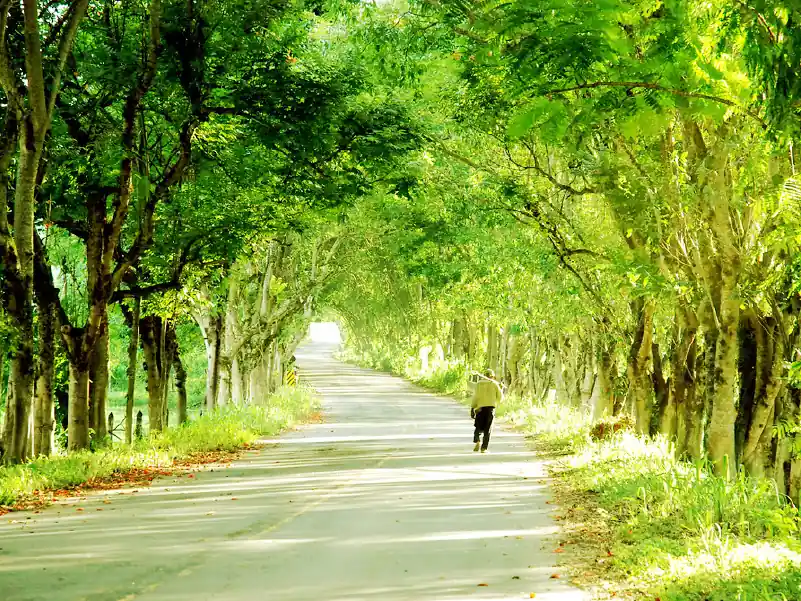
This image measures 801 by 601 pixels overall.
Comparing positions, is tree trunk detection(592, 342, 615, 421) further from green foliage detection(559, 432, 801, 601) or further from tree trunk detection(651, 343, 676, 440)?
green foliage detection(559, 432, 801, 601)

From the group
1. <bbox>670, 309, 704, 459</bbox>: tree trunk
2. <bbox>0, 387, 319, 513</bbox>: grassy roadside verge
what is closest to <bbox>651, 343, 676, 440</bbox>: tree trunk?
<bbox>670, 309, 704, 459</bbox>: tree trunk

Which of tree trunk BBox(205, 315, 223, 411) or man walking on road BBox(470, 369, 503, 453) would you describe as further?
tree trunk BBox(205, 315, 223, 411)

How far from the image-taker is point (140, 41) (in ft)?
51.9

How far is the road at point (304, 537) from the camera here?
828cm

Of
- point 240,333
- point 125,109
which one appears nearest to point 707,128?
point 125,109

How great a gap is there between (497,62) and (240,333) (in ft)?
70.1

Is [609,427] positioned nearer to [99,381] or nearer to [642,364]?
[642,364]

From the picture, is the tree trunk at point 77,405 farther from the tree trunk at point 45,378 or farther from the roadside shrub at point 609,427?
the roadside shrub at point 609,427

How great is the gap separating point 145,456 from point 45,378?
2744 mm

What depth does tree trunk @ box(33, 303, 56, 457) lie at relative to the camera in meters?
16.6

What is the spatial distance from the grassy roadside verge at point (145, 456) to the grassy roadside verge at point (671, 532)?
300 inches

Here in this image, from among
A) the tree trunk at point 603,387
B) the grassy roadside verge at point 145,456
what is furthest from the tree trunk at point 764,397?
the grassy roadside verge at point 145,456

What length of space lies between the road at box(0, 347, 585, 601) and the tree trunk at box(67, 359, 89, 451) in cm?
210

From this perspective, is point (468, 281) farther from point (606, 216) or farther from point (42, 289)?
point (42, 289)
